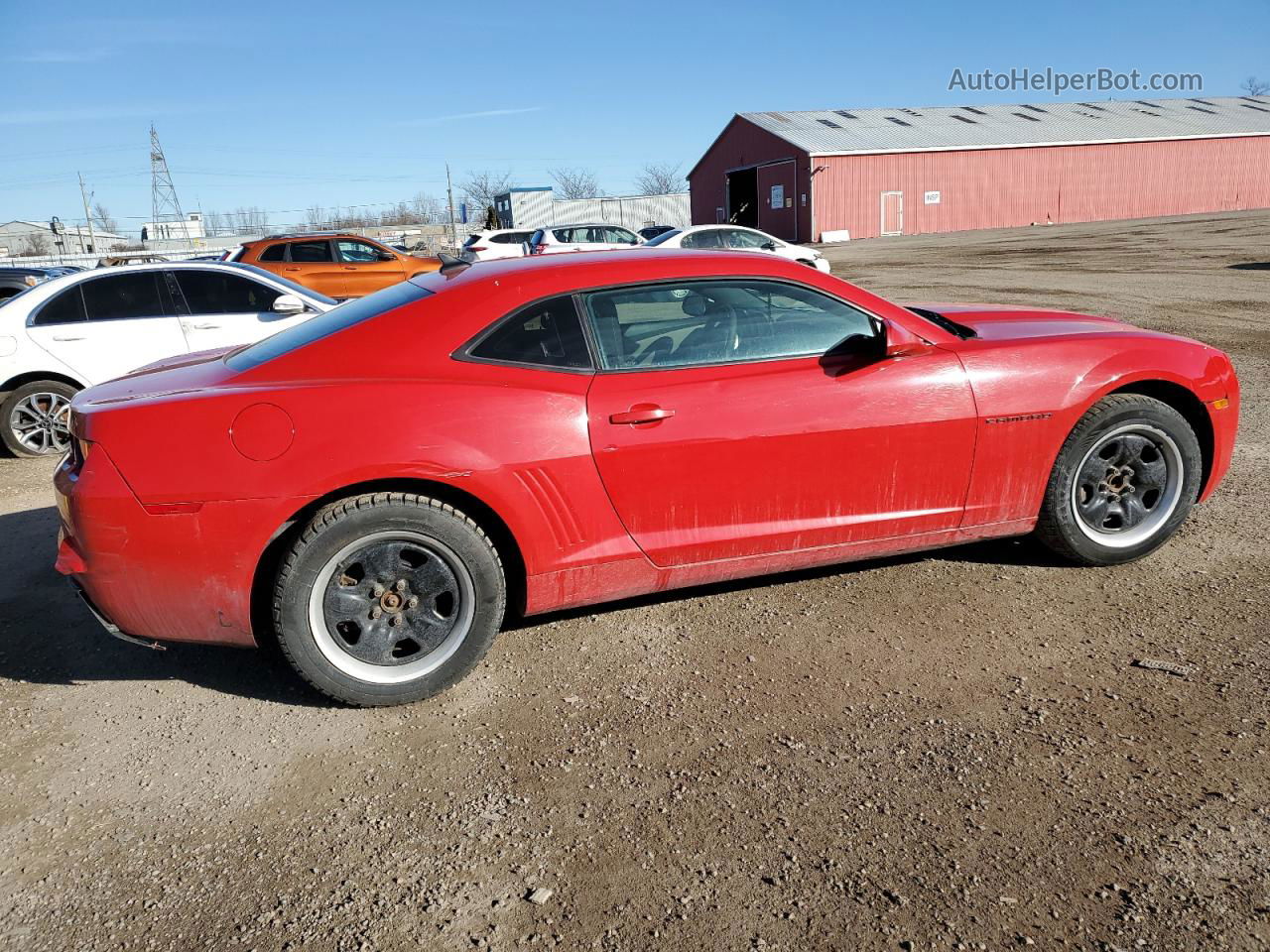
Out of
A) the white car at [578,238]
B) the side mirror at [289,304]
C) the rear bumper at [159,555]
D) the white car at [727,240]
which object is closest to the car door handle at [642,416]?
the rear bumper at [159,555]

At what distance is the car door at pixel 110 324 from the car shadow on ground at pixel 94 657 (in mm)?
3405

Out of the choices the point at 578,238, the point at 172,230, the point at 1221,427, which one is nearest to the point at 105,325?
the point at 1221,427

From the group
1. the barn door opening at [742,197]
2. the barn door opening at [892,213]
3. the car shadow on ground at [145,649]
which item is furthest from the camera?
the barn door opening at [742,197]

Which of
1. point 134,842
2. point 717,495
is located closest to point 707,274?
point 717,495

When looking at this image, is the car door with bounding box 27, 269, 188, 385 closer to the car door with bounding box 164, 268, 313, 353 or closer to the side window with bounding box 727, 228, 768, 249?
the car door with bounding box 164, 268, 313, 353

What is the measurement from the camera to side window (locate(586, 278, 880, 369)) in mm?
3477

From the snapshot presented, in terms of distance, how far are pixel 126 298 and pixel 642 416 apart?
19.5 ft

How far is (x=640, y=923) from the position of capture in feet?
7.27

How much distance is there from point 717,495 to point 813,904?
1.55 meters

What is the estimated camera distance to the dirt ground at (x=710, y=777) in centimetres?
224

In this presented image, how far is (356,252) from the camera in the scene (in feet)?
53.7

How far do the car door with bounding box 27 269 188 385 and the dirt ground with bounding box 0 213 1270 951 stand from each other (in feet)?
11.8

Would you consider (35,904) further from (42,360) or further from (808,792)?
(42,360)

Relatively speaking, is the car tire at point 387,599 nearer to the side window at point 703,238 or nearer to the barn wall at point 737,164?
the side window at point 703,238
